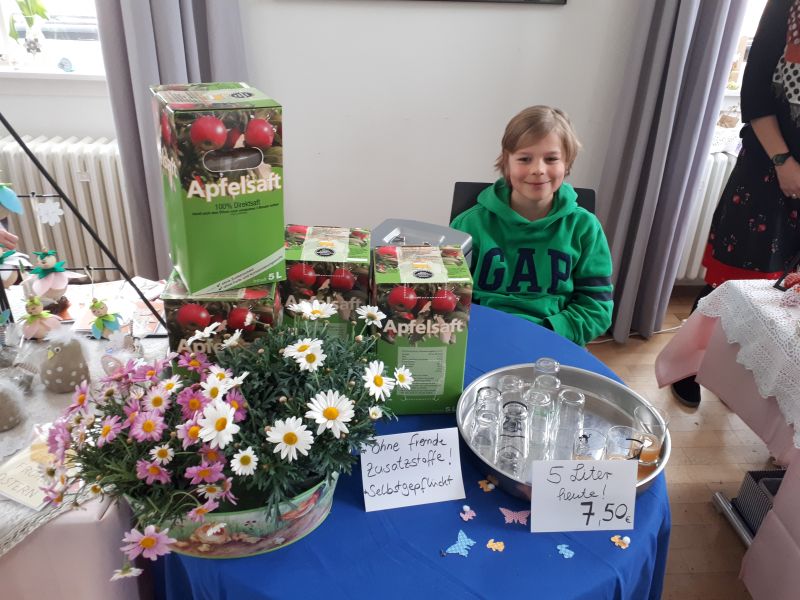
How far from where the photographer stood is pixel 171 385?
851mm

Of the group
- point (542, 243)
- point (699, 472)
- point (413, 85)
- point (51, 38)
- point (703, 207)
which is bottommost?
point (699, 472)

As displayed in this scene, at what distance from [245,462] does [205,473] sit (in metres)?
0.05

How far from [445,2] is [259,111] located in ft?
5.72

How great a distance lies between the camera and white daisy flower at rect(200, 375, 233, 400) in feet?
2.68

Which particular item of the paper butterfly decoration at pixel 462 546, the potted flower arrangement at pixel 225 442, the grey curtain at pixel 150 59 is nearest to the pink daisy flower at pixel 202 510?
the potted flower arrangement at pixel 225 442

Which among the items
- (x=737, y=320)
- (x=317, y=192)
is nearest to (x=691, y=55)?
(x=737, y=320)

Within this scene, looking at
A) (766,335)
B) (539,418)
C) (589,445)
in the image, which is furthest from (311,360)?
(766,335)

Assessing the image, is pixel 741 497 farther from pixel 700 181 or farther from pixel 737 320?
pixel 700 181

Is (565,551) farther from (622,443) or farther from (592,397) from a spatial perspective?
(592,397)

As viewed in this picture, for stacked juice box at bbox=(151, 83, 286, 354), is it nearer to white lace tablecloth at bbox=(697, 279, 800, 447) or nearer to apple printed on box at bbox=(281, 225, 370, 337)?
apple printed on box at bbox=(281, 225, 370, 337)

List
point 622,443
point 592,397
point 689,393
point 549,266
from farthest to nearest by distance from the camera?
point 689,393 → point 549,266 → point 592,397 → point 622,443

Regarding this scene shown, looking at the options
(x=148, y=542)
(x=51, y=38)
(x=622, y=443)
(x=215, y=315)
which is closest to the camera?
(x=148, y=542)

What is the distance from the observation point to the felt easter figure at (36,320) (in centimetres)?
113

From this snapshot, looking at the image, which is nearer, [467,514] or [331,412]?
[331,412]
